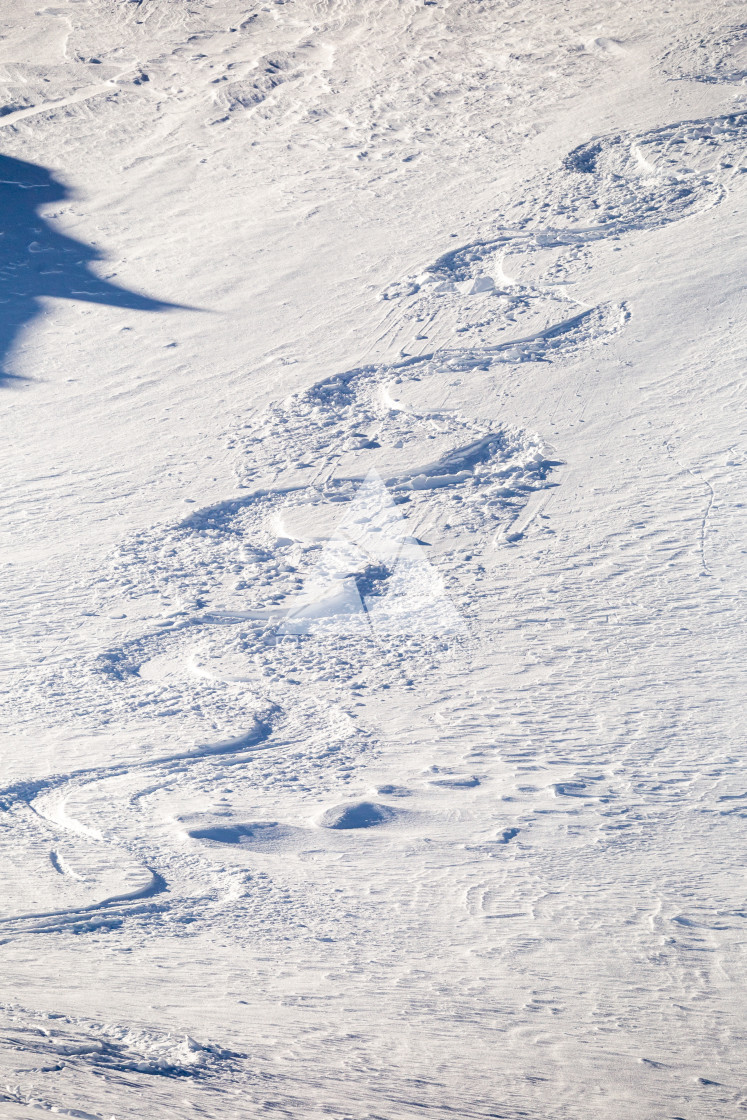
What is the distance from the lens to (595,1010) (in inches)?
78.0

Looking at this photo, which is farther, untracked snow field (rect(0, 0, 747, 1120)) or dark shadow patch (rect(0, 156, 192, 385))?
dark shadow patch (rect(0, 156, 192, 385))

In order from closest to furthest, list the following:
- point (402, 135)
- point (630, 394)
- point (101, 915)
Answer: point (101, 915) < point (630, 394) < point (402, 135)

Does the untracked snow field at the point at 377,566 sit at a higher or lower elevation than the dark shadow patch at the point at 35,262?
lower

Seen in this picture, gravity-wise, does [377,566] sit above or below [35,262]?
below

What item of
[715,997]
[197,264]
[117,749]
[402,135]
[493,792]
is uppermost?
[402,135]

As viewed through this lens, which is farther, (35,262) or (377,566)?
(35,262)

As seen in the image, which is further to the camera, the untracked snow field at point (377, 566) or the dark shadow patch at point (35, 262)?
the dark shadow patch at point (35, 262)

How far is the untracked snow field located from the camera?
196 cm

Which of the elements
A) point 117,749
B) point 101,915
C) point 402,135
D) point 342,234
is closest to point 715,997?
point 101,915

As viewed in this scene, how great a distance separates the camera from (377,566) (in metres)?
3.24

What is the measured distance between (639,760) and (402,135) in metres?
3.98

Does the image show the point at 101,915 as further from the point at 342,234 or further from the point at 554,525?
the point at 342,234

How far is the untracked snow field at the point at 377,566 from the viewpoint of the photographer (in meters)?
1.96

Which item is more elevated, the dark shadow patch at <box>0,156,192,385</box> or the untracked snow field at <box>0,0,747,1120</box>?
the dark shadow patch at <box>0,156,192,385</box>
